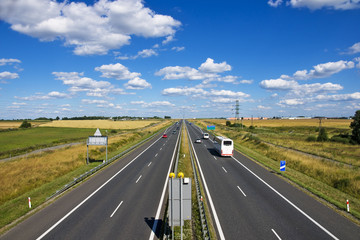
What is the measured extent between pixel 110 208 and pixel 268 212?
33.6ft

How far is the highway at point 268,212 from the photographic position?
11.4 m

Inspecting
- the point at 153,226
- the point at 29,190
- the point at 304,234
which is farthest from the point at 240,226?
the point at 29,190

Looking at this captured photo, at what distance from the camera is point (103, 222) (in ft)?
42.3

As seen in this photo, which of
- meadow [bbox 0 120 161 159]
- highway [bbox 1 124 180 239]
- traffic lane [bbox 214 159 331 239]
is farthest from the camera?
meadow [bbox 0 120 161 159]

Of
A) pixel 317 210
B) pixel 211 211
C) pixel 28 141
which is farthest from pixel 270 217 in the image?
pixel 28 141

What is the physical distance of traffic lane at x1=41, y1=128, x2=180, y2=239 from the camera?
1184cm

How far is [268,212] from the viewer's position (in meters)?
14.0

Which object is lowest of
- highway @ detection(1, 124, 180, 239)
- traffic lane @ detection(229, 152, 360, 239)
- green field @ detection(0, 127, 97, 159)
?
green field @ detection(0, 127, 97, 159)

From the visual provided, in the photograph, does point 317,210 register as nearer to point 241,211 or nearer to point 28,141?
point 241,211

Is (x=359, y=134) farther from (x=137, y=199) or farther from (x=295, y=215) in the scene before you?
(x=137, y=199)

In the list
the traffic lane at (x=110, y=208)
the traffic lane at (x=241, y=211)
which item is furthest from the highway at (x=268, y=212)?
the traffic lane at (x=110, y=208)

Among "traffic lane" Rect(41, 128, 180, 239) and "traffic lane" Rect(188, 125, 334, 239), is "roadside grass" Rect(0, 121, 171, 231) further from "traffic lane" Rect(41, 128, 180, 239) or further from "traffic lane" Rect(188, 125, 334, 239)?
"traffic lane" Rect(188, 125, 334, 239)

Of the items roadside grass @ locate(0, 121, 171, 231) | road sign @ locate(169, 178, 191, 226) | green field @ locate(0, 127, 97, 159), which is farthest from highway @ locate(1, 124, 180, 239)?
green field @ locate(0, 127, 97, 159)

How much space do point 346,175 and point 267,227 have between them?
14636 millimetres
